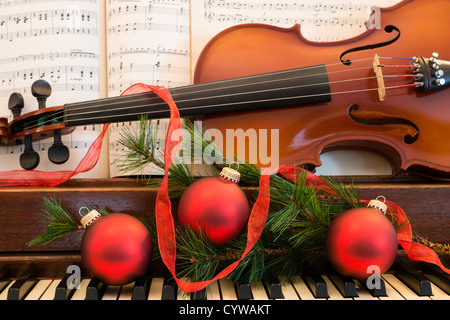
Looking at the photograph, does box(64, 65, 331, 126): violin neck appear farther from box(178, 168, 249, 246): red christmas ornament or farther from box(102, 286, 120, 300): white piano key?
box(102, 286, 120, 300): white piano key

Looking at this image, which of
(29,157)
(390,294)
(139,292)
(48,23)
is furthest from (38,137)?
(390,294)

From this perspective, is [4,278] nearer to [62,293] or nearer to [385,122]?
[62,293]

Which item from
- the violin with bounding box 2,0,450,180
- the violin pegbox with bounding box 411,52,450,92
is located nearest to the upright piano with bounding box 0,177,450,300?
the violin with bounding box 2,0,450,180

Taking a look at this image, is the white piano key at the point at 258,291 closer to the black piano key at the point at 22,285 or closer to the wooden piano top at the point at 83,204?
the wooden piano top at the point at 83,204

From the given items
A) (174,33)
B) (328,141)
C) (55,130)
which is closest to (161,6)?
(174,33)

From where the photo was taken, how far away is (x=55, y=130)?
863 millimetres

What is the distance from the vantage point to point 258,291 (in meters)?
0.63

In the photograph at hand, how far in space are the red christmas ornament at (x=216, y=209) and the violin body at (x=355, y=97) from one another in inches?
7.7

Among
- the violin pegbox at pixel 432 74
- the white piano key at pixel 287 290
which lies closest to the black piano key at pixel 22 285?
the white piano key at pixel 287 290

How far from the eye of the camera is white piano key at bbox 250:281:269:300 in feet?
1.99

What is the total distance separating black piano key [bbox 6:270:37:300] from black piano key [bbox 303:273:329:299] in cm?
50

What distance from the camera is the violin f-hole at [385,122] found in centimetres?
80
